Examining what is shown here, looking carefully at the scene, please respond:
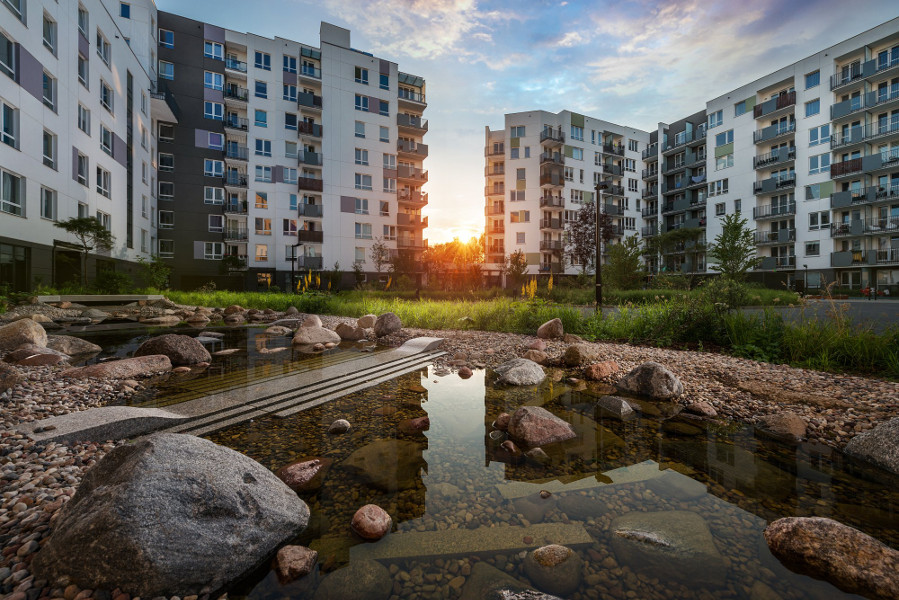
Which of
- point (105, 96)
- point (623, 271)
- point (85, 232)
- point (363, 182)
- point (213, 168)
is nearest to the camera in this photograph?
point (85, 232)

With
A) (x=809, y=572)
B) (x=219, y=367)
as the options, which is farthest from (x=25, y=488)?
(x=809, y=572)

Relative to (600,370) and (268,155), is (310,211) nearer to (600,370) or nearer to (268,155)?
(268,155)

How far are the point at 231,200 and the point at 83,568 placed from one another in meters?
45.3

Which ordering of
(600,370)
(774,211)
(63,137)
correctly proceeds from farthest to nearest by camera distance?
(774,211) → (63,137) → (600,370)

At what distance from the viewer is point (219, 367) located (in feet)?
23.7

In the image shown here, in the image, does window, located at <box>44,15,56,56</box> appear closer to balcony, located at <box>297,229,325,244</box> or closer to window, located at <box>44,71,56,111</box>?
window, located at <box>44,71,56,111</box>

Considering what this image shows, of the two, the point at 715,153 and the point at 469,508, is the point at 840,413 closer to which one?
the point at 469,508

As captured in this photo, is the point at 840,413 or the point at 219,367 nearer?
the point at 840,413

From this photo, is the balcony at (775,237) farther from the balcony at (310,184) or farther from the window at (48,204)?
the window at (48,204)

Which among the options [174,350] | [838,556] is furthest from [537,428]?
[174,350]

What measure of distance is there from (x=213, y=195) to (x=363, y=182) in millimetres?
15118

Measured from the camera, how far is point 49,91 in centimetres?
1841

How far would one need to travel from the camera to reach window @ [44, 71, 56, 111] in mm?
18156

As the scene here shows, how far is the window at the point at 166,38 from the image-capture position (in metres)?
37.4
